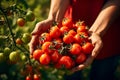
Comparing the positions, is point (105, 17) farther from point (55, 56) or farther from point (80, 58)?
point (55, 56)

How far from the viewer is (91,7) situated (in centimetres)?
314

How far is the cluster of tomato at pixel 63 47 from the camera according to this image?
276 cm

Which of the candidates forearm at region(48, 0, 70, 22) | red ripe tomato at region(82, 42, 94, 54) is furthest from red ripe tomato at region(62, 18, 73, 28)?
red ripe tomato at region(82, 42, 94, 54)

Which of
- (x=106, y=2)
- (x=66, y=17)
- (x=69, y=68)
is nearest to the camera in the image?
(x=69, y=68)

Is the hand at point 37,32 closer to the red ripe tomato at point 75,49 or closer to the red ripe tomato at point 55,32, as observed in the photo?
the red ripe tomato at point 55,32

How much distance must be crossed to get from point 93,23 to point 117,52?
1.15ft

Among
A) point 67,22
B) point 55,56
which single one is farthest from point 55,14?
point 55,56

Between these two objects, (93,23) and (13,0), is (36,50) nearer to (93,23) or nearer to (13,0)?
(13,0)

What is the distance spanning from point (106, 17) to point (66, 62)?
0.58 m

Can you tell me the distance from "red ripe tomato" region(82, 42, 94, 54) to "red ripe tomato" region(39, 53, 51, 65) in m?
0.27

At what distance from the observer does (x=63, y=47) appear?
282cm

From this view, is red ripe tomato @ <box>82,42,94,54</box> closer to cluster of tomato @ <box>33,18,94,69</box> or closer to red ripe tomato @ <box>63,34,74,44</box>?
cluster of tomato @ <box>33,18,94,69</box>

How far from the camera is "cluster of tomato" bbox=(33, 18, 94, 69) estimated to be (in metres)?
2.76

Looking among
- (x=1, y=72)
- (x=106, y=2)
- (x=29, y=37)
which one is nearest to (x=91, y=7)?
(x=106, y=2)
